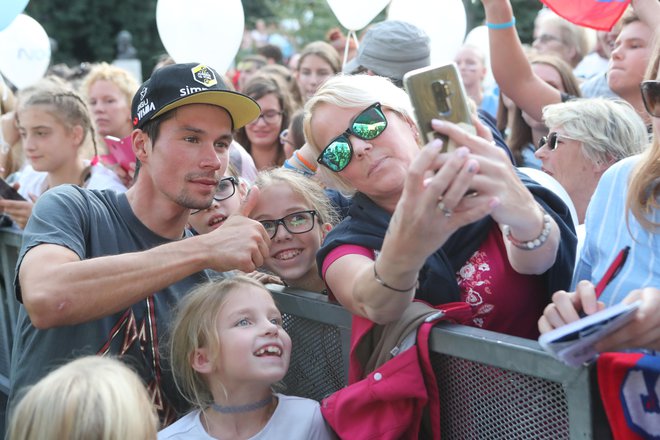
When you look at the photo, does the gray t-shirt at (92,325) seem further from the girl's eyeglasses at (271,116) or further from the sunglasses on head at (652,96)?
the girl's eyeglasses at (271,116)

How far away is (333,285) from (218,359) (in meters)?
0.48

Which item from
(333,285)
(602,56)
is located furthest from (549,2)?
(602,56)

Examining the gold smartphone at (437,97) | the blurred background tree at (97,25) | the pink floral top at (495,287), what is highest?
the gold smartphone at (437,97)

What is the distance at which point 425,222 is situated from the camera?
1953 mm

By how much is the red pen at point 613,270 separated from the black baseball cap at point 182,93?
1.63 meters

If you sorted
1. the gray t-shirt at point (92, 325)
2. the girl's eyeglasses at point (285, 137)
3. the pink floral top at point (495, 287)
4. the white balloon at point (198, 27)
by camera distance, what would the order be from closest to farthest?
the pink floral top at point (495, 287) < the gray t-shirt at point (92, 325) < the girl's eyeglasses at point (285, 137) < the white balloon at point (198, 27)

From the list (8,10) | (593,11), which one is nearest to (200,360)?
(593,11)

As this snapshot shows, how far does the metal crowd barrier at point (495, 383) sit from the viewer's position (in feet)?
6.44

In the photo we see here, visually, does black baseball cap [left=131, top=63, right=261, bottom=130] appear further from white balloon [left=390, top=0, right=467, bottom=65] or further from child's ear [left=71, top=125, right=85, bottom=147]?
white balloon [left=390, top=0, right=467, bottom=65]

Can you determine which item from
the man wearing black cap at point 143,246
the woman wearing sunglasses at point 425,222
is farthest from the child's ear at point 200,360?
the woman wearing sunglasses at point 425,222

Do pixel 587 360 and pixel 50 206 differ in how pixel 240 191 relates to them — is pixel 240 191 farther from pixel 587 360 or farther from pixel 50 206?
pixel 587 360

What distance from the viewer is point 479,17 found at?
20.1 meters

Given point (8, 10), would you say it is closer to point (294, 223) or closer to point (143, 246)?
point (143, 246)

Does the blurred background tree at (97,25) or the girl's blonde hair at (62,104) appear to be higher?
the girl's blonde hair at (62,104)
